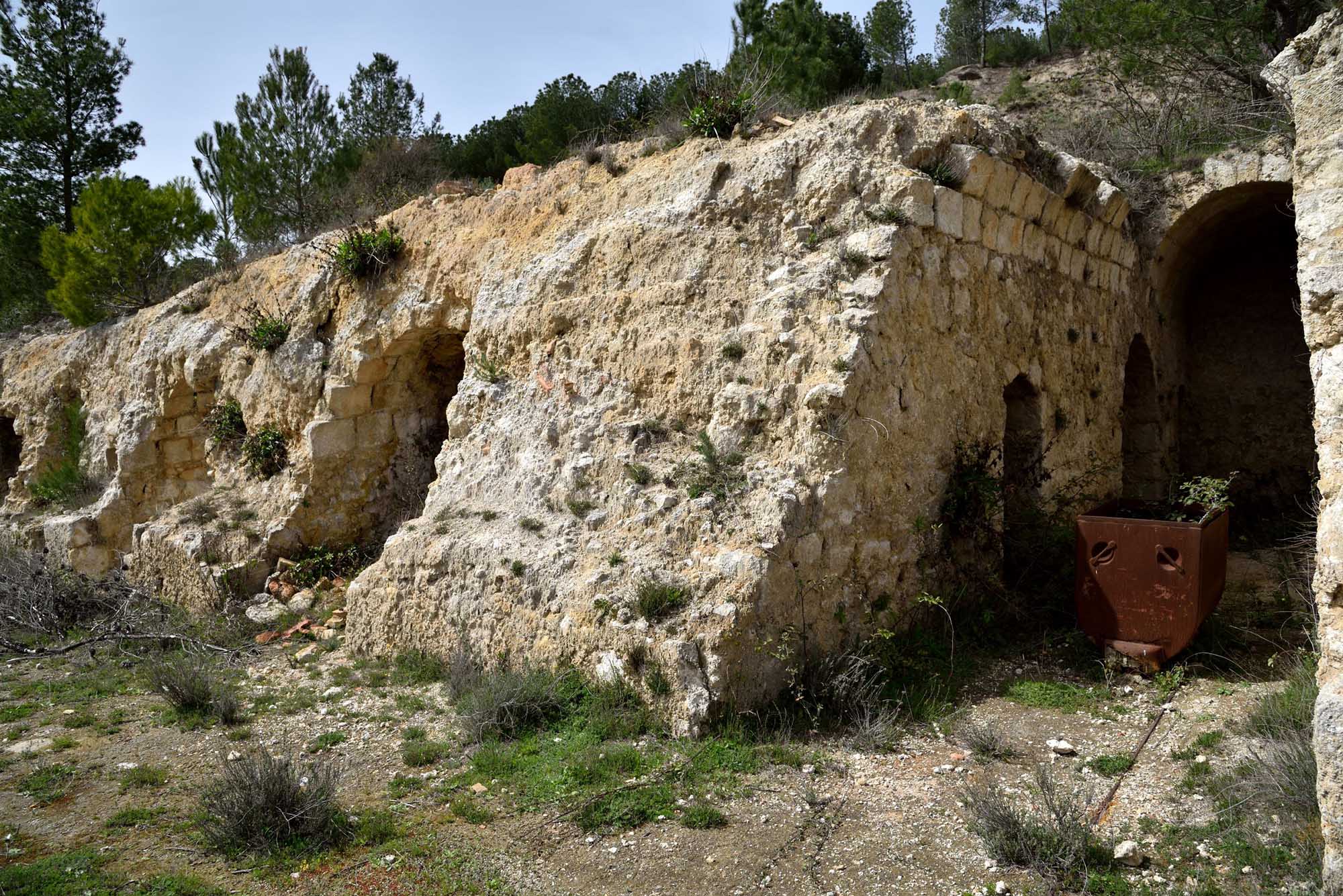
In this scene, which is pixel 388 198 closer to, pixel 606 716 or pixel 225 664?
pixel 225 664

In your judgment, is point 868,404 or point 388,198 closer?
point 868,404

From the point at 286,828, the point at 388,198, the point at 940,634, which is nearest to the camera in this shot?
the point at 286,828

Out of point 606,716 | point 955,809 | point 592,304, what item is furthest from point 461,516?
point 955,809

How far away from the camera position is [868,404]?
6.15 metres

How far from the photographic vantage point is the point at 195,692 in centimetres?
632

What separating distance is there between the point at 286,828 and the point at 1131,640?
5.26 meters

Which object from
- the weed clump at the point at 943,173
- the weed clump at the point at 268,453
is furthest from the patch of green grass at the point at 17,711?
the weed clump at the point at 943,173

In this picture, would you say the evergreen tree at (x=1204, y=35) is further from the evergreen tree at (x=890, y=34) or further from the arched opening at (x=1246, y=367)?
the evergreen tree at (x=890, y=34)

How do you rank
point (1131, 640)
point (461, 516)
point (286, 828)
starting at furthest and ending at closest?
point (461, 516) < point (1131, 640) < point (286, 828)

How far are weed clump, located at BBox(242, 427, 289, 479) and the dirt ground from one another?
372cm

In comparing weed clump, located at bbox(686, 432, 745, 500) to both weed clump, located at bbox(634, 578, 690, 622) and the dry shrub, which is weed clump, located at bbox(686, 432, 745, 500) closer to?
weed clump, located at bbox(634, 578, 690, 622)

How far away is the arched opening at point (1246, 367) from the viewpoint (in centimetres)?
1025

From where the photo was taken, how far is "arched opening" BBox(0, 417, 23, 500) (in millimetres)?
15094

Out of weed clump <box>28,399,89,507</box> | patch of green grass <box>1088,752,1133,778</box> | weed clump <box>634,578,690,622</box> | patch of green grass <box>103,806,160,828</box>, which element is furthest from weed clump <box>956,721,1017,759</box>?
weed clump <box>28,399,89,507</box>
